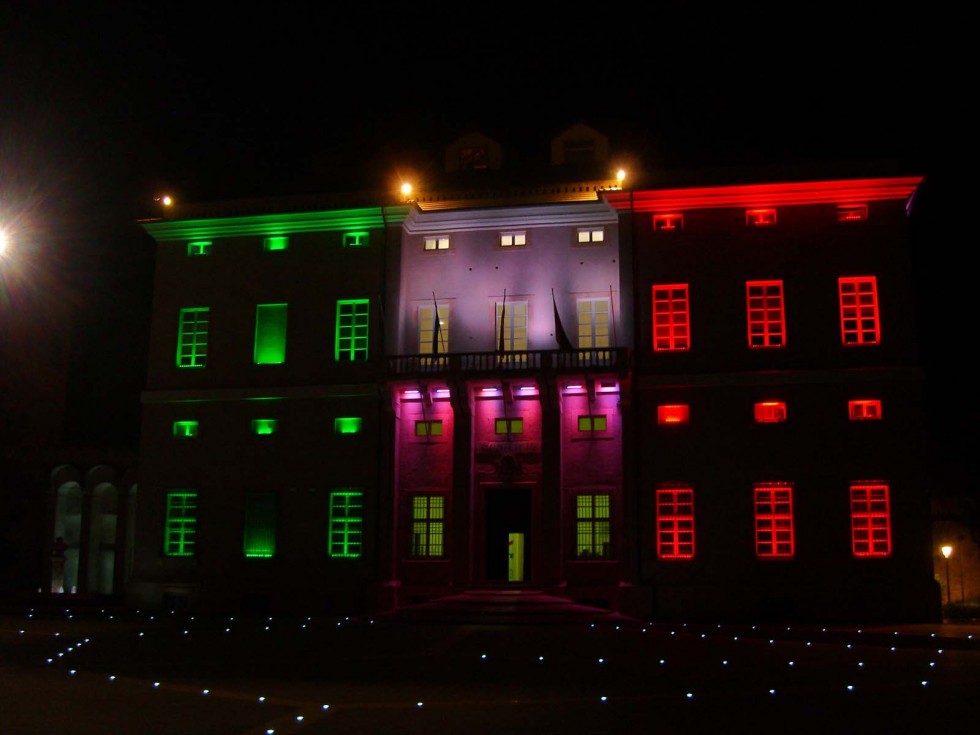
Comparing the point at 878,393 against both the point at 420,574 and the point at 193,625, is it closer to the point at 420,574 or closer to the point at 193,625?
the point at 420,574

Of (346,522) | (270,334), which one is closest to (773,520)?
(346,522)

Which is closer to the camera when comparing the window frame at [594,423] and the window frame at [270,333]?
the window frame at [594,423]

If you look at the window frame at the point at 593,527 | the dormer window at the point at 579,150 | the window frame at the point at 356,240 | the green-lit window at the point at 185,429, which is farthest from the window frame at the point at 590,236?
the green-lit window at the point at 185,429

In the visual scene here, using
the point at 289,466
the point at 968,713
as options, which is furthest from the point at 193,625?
the point at 968,713

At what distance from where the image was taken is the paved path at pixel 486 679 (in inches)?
465

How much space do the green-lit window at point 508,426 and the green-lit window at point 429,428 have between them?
1.64m

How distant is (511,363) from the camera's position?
1142 inches

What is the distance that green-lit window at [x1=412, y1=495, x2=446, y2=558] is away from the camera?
2950 cm

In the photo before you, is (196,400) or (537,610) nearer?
(537,610)

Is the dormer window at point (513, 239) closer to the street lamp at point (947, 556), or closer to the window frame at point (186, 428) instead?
the window frame at point (186, 428)

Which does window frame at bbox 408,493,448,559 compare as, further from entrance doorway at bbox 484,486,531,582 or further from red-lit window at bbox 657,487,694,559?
red-lit window at bbox 657,487,694,559

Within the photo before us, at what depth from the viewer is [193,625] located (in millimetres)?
25062

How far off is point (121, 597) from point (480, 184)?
1787 cm

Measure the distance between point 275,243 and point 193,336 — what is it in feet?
12.7
